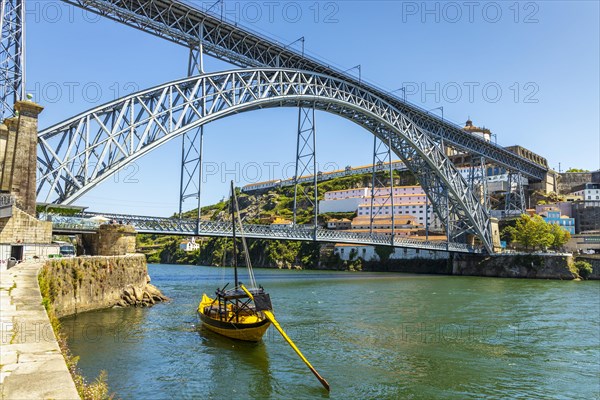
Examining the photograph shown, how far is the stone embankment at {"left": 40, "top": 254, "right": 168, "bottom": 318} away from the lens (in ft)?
62.3

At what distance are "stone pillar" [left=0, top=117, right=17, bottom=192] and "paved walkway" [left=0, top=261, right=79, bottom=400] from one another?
589 inches

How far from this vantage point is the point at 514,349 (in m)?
17.4

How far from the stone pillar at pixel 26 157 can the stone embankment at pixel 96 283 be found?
428 cm

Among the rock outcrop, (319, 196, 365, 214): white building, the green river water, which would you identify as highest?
(319, 196, 365, 214): white building

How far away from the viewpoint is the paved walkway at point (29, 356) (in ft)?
14.4

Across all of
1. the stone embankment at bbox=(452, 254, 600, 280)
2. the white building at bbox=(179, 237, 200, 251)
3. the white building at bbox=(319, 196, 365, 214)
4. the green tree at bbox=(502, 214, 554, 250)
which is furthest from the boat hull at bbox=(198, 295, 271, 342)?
the white building at bbox=(179, 237, 200, 251)

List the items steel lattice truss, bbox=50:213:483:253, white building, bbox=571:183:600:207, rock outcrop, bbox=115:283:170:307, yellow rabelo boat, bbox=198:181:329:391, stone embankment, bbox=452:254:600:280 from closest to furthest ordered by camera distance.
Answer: yellow rabelo boat, bbox=198:181:329:391 < rock outcrop, bbox=115:283:170:307 < steel lattice truss, bbox=50:213:483:253 < stone embankment, bbox=452:254:600:280 < white building, bbox=571:183:600:207

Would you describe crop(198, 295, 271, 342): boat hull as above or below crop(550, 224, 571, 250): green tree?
below

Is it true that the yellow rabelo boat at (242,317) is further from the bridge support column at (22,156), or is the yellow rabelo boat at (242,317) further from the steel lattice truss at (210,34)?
the steel lattice truss at (210,34)

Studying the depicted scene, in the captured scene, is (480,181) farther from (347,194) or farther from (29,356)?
(29,356)

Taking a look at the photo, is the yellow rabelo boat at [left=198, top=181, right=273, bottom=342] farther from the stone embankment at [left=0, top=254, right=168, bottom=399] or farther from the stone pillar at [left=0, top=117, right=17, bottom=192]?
the stone pillar at [left=0, top=117, right=17, bottom=192]

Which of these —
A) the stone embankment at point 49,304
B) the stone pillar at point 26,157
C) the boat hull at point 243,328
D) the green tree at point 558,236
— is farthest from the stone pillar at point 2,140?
the green tree at point 558,236

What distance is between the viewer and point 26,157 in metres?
23.0

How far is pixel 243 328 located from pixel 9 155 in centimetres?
1527
